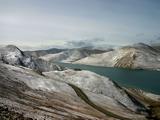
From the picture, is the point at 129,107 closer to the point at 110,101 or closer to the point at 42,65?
the point at 110,101

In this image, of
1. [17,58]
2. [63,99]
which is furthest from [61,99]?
→ [17,58]

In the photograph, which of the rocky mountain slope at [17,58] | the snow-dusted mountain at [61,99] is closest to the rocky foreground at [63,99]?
the snow-dusted mountain at [61,99]

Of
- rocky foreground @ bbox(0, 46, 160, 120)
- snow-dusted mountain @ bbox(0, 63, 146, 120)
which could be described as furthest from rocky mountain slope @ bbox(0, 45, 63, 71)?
snow-dusted mountain @ bbox(0, 63, 146, 120)

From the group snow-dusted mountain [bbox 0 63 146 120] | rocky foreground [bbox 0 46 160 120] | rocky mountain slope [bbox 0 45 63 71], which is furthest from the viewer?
rocky mountain slope [bbox 0 45 63 71]

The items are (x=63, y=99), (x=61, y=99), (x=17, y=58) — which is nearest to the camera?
(x=61, y=99)

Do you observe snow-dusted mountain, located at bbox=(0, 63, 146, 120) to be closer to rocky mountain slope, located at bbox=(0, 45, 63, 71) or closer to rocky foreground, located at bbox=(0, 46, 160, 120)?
rocky foreground, located at bbox=(0, 46, 160, 120)

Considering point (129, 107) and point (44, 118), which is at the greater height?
point (44, 118)

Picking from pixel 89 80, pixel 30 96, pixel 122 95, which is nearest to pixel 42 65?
pixel 89 80

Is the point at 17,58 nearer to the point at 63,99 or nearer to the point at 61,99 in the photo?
the point at 63,99
